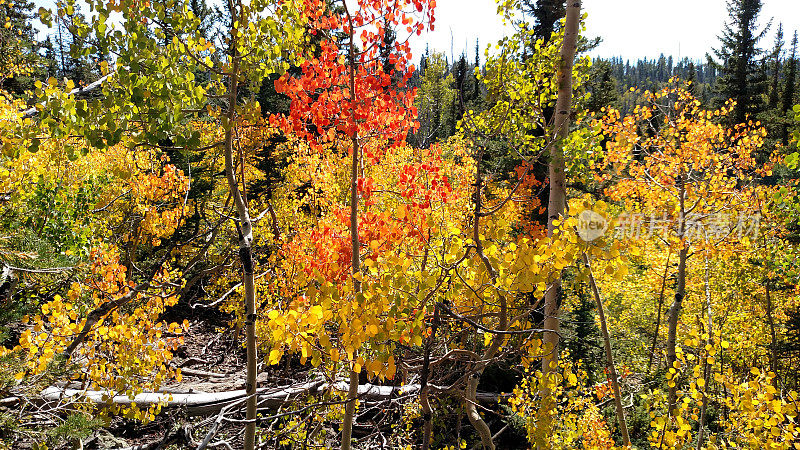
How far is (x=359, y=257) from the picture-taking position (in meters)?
3.25

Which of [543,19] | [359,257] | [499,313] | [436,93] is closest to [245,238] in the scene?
[359,257]

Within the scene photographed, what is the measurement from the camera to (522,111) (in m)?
3.95

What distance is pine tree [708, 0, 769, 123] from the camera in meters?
21.2

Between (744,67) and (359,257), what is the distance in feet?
86.2

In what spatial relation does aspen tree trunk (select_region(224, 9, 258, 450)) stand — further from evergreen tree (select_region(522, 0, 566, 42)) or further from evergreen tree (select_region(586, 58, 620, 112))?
evergreen tree (select_region(586, 58, 620, 112))

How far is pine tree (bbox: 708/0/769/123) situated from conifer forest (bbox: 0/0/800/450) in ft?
47.3

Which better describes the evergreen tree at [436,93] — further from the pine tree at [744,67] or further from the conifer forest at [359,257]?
the conifer forest at [359,257]

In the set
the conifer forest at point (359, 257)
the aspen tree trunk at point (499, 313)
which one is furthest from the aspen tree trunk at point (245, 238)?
the aspen tree trunk at point (499, 313)

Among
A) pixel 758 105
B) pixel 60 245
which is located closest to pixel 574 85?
pixel 60 245

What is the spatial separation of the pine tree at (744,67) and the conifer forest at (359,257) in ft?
47.3

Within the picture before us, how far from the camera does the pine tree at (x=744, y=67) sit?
21.2m

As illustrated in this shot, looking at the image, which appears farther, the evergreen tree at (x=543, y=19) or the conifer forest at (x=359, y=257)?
the evergreen tree at (x=543, y=19)

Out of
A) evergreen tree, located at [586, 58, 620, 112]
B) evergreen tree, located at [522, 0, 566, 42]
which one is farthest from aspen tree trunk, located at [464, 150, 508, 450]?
evergreen tree, located at [586, 58, 620, 112]

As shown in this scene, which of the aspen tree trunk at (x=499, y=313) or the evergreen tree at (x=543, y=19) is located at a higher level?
the evergreen tree at (x=543, y=19)
